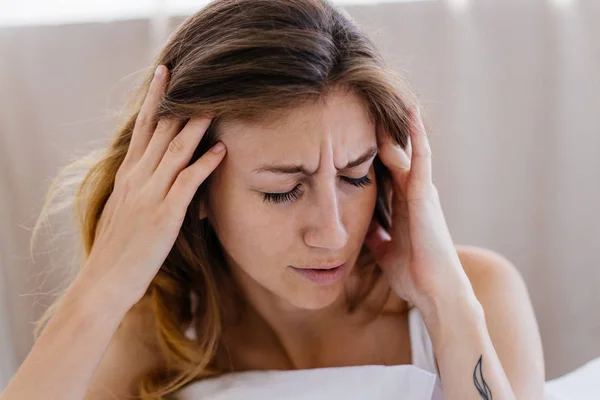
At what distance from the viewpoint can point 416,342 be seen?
126 centimetres

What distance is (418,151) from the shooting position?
3.75 feet

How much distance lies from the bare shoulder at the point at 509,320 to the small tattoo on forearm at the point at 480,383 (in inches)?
3.6

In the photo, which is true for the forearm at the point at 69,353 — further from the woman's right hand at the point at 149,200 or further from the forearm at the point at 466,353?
the forearm at the point at 466,353

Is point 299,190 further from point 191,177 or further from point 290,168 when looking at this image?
point 191,177

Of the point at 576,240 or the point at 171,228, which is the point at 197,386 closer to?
the point at 171,228

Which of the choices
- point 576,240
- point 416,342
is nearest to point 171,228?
point 416,342

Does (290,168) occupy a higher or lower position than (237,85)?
lower

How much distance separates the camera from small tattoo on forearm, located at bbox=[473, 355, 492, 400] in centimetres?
109

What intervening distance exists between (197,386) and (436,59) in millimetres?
913

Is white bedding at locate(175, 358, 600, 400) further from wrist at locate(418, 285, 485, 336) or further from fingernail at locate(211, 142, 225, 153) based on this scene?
fingernail at locate(211, 142, 225, 153)

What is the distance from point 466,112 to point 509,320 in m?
0.65

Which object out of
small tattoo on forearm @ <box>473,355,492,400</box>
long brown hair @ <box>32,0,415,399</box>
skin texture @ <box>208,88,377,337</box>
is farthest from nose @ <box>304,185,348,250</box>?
small tattoo on forearm @ <box>473,355,492,400</box>

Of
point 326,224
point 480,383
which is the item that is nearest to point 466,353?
point 480,383

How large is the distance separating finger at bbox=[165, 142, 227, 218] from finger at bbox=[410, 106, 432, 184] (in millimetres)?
287
